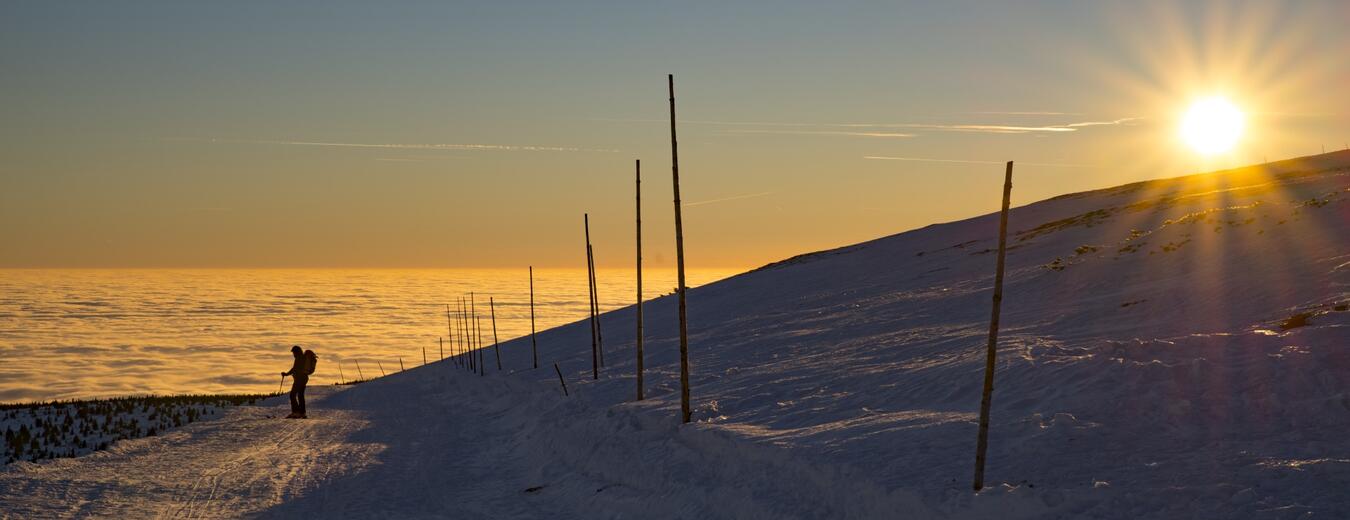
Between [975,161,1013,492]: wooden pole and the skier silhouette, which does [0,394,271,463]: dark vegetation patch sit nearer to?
the skier silhouette

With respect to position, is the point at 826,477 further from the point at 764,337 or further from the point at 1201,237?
the point at 1201,237

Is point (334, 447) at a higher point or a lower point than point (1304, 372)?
lower

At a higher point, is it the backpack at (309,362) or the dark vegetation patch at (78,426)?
the backpack at (309,362)

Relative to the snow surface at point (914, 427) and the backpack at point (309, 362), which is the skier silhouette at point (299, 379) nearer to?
the backpack at point (309, 362)

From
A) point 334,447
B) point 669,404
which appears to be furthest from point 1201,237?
point 334,447

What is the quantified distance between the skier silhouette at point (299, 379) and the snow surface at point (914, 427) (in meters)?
0.76

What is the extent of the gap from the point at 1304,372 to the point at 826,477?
25.0 ft

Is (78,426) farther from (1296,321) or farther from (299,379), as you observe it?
(1296,321)

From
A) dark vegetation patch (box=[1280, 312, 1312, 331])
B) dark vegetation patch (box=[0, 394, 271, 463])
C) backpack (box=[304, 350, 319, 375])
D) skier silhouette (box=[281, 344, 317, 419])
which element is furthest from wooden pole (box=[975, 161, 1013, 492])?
backpack (box=[304, 350, 319, 375])

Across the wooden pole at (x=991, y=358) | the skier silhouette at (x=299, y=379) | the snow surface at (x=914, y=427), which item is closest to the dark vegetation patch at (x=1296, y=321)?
the snow surface at (x=914, y=427)

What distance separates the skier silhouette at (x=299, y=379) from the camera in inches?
1234

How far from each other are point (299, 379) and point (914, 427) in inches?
892

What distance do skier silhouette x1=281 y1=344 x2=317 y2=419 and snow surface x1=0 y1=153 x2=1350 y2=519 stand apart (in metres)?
0.76

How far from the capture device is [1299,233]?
103 feet
